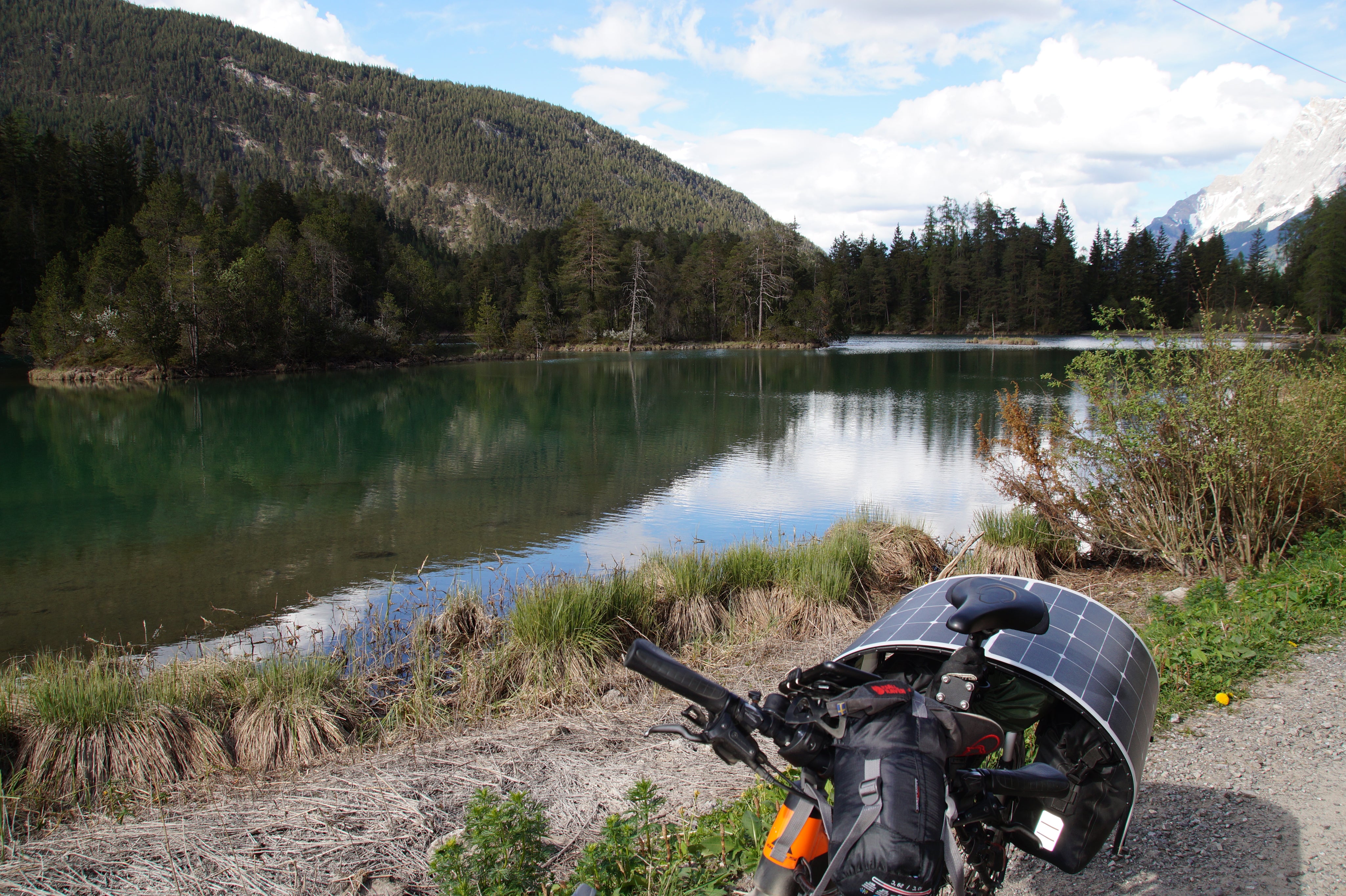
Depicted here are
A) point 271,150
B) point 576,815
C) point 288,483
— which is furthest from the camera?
point 271,150

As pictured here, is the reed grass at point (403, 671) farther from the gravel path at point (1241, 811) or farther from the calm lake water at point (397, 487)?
the gravel path at point (1241, 811)

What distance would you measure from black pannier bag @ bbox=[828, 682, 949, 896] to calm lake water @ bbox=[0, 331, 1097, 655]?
7836 millimetres

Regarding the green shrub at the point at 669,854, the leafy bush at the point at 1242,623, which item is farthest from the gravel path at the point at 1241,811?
the green shrub at the point at 669,854

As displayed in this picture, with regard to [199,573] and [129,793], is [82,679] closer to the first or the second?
[129,793]

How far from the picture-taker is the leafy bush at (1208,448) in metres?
7.32

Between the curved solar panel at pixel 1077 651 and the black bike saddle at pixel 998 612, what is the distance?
16.4 inches

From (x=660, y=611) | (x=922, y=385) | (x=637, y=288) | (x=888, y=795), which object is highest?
(x=637, y=288)

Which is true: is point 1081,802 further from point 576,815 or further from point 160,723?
point 160,723

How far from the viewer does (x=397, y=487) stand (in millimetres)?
16156

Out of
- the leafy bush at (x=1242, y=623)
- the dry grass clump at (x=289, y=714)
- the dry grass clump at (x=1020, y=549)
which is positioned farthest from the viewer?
the dry grass clump at (x=1020, y=549)

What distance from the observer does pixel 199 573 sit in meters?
10.6

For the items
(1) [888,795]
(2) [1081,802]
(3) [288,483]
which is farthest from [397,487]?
(1) [888,795]

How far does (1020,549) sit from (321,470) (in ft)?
50.2

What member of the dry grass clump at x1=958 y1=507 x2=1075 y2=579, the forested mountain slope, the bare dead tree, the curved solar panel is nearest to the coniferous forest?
the bare dead tree
